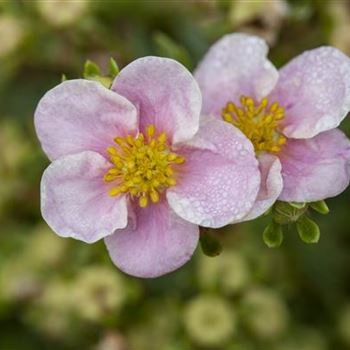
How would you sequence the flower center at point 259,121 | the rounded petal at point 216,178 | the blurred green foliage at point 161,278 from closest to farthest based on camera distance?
the rounded petal at point 216,178
the flower center at point 259,121
the blurred green foliage at point 161,278

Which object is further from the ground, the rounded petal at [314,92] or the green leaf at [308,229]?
the rounded petal at [314,92]

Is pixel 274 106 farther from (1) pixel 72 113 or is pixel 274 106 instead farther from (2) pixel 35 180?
(2) pixel 35 180

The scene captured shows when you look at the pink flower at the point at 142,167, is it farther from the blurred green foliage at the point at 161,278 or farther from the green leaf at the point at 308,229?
the blurred green foliage at the point at 161,278

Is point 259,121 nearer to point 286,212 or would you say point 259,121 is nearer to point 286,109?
point 286,109

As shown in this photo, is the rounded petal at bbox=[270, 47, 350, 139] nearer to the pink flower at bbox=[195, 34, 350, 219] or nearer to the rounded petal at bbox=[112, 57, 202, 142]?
the pink flower at bbox=[195, 34, 350, 219]

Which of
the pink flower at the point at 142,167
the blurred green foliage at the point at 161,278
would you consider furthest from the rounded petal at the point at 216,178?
the blurred green foliage at the point at 161,278

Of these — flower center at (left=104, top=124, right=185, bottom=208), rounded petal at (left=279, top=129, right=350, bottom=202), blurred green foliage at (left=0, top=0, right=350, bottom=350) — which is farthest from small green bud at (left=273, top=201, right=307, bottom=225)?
blurred green foliage at (left=0, top=0, right=350, bottom=350)

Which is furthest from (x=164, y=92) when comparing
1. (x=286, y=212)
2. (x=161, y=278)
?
(x=161, y=278)
